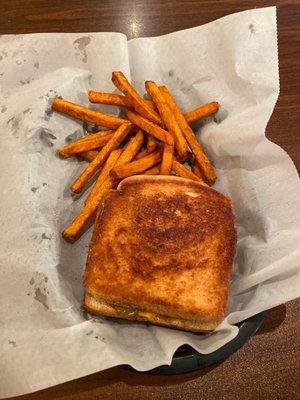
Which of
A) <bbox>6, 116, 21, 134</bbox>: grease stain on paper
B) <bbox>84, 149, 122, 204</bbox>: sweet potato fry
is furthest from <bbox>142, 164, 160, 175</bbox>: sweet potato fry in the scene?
<bbox>6, 116, 21, 134</bbox>: grease stain on paper

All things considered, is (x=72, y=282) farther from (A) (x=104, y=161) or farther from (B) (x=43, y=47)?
(B) (x=43, y=47)

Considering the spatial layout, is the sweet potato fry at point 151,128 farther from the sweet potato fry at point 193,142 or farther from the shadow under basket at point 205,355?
the shadow under basket at point 205,355

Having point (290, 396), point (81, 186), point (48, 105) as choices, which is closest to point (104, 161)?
point (81, 186)

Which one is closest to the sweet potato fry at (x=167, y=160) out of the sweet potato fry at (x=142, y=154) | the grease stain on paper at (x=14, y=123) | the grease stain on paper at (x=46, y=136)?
the sweet potato fry at (x=142, y=154)

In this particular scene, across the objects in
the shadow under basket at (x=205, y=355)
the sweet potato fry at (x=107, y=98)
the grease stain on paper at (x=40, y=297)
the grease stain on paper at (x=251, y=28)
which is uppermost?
the grease stain on paper at (x=251, y=28)

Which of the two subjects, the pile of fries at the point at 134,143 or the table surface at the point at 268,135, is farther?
the pile of fries at the point at 134,143

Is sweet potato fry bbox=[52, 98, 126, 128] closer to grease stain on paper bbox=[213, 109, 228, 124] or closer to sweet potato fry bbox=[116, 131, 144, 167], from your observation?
sweet potato fry bbox=[116, 131, 144, 167]
